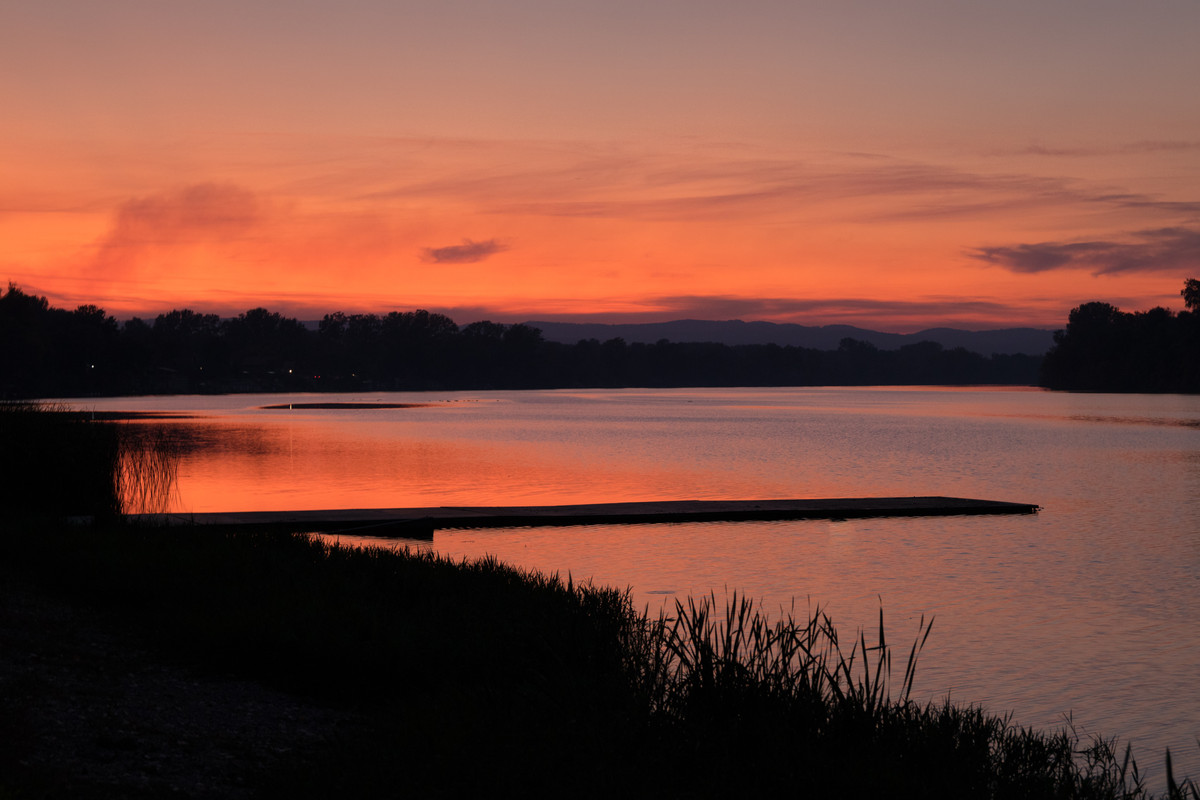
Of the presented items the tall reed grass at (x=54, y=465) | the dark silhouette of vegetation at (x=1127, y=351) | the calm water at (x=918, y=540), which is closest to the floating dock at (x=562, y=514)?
the calm water at (x=918, y=540)

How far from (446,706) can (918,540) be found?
12.6m

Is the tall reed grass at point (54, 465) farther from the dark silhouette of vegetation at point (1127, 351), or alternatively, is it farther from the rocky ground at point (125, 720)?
the dark silhouette of vegetation at point (1127, 351)

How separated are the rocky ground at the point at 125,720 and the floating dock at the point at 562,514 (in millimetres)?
6656

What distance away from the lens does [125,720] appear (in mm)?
7055

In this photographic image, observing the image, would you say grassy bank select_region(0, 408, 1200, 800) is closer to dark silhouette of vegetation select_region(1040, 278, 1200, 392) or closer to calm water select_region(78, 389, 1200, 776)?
calm water select_region(78, 389, 1200, 776)

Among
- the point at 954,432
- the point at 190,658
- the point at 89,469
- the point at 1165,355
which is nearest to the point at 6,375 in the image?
the point at 954,432

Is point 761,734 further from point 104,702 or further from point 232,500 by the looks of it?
point 232,500

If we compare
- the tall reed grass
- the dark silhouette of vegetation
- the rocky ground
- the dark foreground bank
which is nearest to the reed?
the tall reed grass

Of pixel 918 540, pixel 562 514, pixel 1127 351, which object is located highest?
pixel 1127 351

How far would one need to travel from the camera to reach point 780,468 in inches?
1458

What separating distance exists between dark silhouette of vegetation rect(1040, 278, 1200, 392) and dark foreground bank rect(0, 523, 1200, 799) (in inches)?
5449

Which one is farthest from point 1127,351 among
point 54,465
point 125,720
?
point 125,720

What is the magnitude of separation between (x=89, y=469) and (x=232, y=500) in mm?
9351

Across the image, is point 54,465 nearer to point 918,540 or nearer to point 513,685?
point 513,685
